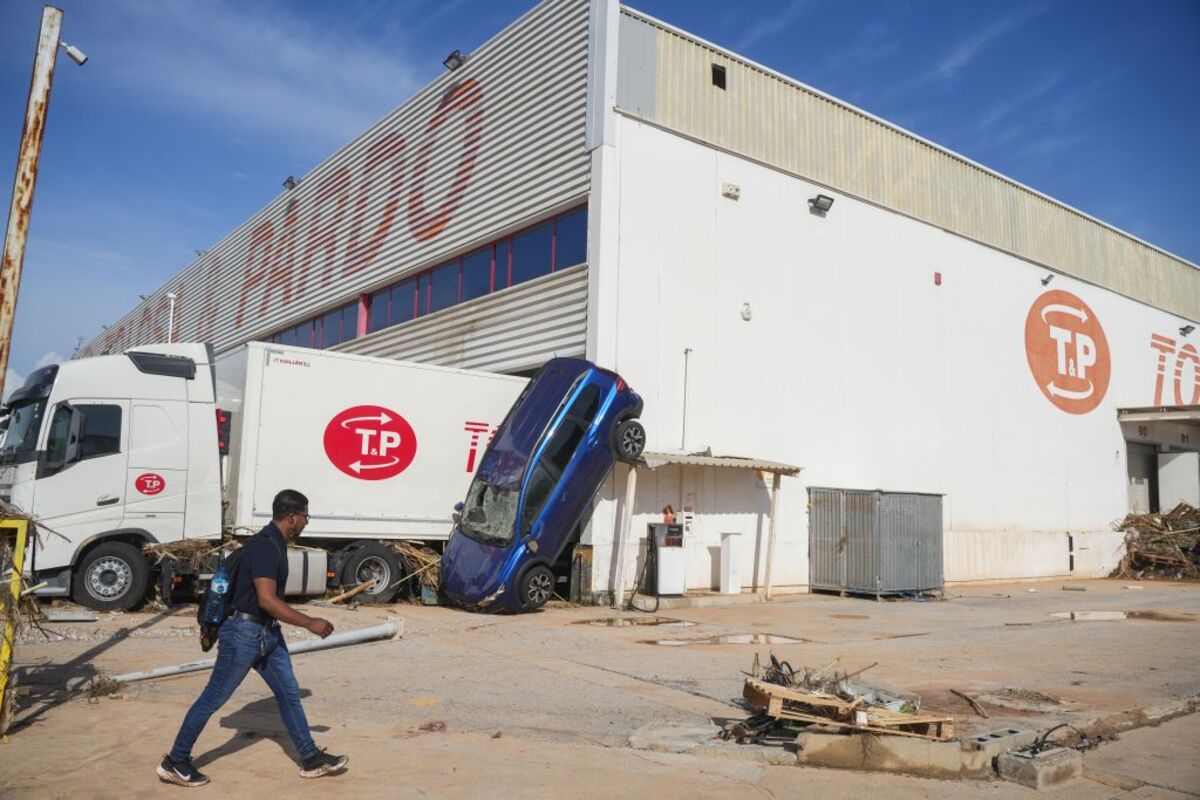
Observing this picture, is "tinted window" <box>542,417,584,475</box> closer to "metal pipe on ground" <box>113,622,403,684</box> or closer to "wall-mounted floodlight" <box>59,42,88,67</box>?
"metal pipe on ground" <box>113,622,403,684</box>

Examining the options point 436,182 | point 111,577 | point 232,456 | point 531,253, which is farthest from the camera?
point 436,182

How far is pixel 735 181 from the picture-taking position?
57.2ft

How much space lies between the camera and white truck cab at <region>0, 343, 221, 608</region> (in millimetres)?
11188

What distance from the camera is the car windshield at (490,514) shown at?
12703 millimetres

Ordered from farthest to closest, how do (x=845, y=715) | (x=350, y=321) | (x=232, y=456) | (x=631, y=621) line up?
(x=350, y=321) < (x=232, y=456) < (x=631, y=621) < (x=845, y=715)

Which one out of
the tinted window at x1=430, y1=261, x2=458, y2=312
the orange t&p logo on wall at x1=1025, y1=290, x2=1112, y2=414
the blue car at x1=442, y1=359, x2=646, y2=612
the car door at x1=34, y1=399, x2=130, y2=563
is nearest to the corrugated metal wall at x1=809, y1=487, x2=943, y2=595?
the blue car at x1=442, y1=359, x2=646, y2=612

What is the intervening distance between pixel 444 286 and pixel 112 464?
9.86 m

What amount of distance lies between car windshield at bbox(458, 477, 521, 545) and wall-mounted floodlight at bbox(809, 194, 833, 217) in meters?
9.73

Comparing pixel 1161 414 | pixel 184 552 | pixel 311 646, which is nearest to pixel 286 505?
pixel 311 646

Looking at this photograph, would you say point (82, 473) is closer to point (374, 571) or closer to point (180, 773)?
point (374, 571)

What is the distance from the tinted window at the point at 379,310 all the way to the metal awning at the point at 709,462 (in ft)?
33.8

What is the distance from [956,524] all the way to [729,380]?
8.17 m

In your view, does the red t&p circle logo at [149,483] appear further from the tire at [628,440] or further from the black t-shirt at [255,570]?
the black t-shirt at [255,570]

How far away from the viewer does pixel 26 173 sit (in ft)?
21.8
